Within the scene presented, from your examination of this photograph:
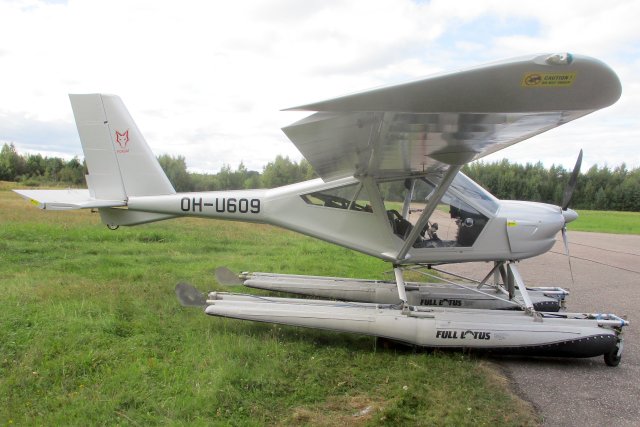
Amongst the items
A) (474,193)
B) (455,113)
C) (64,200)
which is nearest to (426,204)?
(474,193)

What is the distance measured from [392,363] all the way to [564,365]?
2072 millimetres

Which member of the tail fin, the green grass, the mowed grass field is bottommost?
the mowed grass field

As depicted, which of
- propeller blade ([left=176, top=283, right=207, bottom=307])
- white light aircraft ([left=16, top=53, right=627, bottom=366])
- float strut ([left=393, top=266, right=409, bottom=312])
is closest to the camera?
white light aircraft ([left=16, top=53, right=627, bottom=366])

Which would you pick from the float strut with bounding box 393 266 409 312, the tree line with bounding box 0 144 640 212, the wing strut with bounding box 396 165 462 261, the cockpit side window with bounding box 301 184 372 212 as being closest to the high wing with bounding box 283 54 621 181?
the wing strut with bounding box 396 165 462 261

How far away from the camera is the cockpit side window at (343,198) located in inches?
246

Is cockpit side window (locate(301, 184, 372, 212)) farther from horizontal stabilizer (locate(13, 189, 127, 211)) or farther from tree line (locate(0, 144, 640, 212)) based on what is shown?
tree line (locate(0, 144, 640, 212))

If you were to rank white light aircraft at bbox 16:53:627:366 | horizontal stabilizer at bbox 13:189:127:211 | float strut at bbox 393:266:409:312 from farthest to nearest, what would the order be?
horizontal stabilizer at bbox 13:189:127:211 < float strut at bbox 393:266:409:312 < white light aircraft at bbox 16:53:627:366

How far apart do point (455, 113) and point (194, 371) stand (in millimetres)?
3293

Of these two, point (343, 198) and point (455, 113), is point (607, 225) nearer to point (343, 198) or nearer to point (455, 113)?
point (343, 198)

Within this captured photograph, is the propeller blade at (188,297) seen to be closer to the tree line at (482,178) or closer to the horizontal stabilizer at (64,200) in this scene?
the horizontal stabilizer at (64,200)

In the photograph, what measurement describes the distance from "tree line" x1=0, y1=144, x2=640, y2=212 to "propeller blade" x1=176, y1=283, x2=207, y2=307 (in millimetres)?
30078

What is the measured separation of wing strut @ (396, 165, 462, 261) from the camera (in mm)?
5301

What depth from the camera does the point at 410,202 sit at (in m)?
6.32

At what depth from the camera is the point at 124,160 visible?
673 cm
